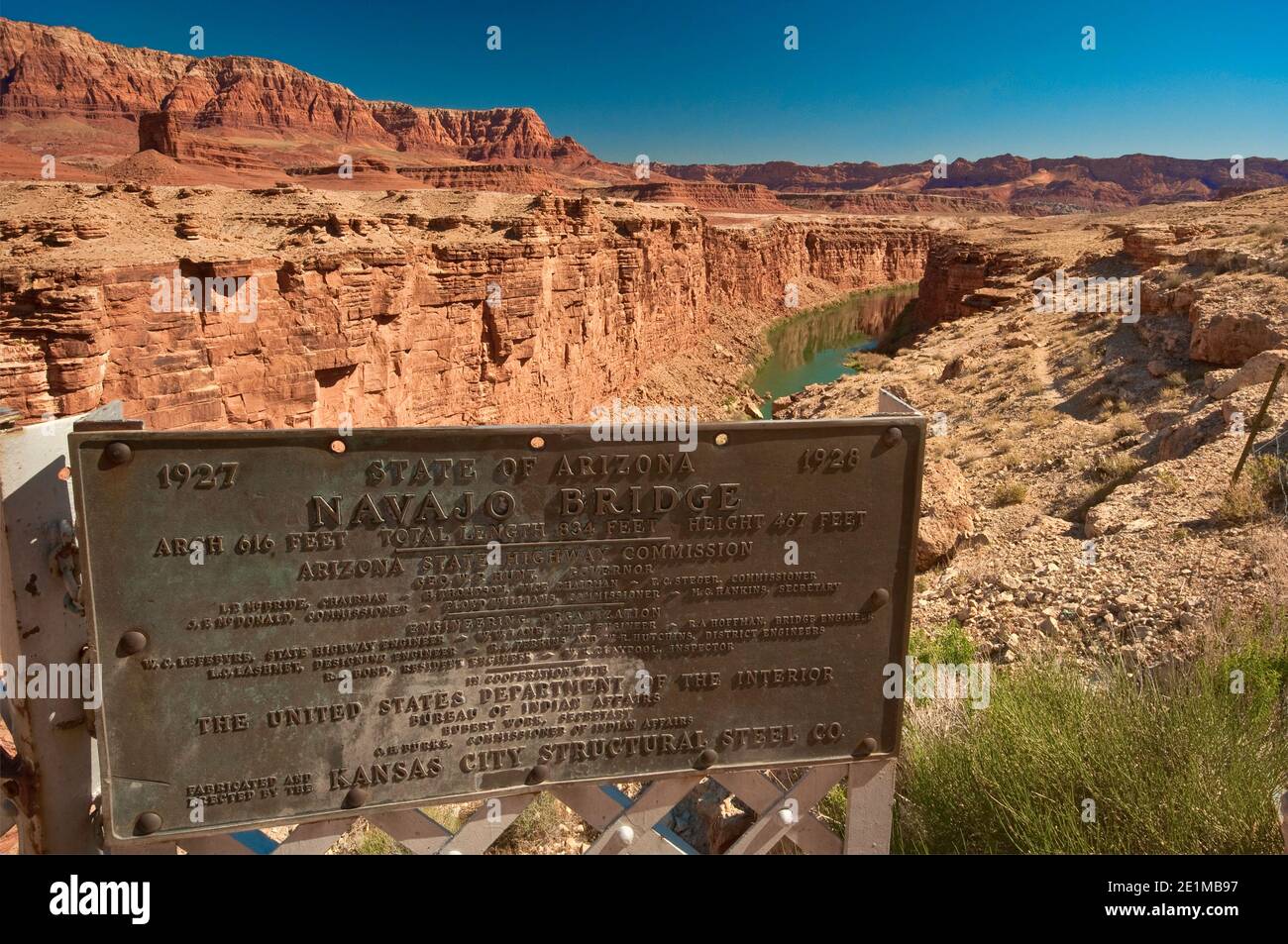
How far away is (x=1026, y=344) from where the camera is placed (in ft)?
63.9

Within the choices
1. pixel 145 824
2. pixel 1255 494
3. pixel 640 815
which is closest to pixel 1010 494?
pixel 1255 494

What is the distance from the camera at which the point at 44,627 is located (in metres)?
2.62

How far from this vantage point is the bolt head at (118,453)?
7.97ft

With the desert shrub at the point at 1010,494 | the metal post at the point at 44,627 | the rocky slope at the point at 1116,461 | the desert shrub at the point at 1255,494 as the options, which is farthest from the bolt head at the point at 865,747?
the desert shrub at the point at 1010,494

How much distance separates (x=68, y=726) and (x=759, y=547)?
255 cm

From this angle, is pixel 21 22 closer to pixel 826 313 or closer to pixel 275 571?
pixel 826 313

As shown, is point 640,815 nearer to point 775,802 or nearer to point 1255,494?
point 775,802

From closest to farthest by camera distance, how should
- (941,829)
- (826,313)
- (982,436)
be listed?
(941,829) < (982,436) < (826,313)

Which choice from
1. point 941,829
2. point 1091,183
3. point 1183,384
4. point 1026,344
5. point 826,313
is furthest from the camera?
point 1091,183

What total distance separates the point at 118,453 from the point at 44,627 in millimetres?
725

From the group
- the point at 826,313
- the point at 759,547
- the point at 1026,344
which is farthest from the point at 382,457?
the point at 826,313

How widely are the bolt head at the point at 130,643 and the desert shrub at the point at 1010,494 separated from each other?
9.49m
